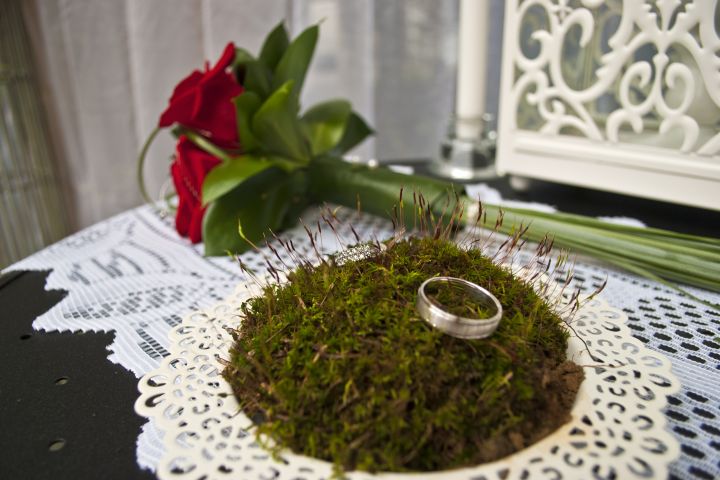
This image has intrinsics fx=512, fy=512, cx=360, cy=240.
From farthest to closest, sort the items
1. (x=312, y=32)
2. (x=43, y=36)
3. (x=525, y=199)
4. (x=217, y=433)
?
(x=43, y=36), (x=525, y=199), (x=312, y=32), (x=217, y=433)

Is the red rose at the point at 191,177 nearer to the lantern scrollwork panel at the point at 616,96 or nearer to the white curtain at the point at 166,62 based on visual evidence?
the lantern scrollwork panel at the point at 616,96

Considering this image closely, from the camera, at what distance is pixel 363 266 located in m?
0.42

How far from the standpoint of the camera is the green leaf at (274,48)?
712 mm

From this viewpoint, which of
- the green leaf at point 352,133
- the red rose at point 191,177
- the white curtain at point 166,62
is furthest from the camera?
the white curtain at point 166,62

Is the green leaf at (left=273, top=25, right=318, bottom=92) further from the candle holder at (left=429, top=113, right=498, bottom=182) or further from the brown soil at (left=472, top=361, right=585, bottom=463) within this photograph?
the brown soil at (left=472, top=361, right=585, bottom=463)

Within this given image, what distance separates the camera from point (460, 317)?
13.1 inches

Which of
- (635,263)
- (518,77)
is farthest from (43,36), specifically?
(635,263)

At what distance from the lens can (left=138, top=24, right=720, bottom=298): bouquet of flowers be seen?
59 cm

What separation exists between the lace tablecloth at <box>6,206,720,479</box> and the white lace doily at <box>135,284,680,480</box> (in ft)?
0.10

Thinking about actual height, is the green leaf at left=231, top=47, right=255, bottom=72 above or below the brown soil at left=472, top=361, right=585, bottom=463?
above

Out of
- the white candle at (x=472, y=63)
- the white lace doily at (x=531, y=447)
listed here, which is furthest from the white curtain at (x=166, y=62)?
the white lace doily at (x=531, y=447)

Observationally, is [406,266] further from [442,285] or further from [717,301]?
[717,301]

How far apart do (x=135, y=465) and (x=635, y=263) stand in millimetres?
538

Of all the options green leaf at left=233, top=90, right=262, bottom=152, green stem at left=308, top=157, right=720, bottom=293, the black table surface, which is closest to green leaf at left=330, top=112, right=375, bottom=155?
green stem at left=308, top=157, right=720, bottom=293
